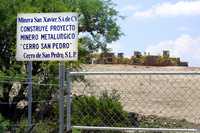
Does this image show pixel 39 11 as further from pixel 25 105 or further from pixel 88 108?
pixel 88 108

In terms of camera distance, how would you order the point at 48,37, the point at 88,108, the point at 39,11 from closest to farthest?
the point at 48,37 → the point at 88,108 → the point at 39,11

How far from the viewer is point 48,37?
375 inches

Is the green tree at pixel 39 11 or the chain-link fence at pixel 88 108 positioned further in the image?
the green tree at pixel 39 11

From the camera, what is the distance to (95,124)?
486 inches

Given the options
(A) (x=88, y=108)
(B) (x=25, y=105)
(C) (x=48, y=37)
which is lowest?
(B) (x=25, y=105)

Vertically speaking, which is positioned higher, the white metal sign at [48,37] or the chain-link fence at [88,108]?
the white metal sign at [48,37]

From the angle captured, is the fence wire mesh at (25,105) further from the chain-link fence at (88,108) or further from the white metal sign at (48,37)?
the white metal sign at (48,37)

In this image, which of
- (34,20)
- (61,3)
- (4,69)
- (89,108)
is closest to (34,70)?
(4,69)

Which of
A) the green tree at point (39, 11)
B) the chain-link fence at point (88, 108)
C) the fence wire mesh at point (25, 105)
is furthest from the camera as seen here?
the green tree at point (39, 11)

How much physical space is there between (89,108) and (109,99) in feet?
2.49

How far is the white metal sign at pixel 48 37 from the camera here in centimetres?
941

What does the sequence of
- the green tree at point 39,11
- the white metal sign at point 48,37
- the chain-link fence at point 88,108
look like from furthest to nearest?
the green tree at point 39,11 → the chain-link fence at point 88,108 → the white metal sign at point 48,37

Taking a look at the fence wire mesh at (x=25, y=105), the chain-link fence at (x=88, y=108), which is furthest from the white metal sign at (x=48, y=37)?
the fence wire mesh at (x=25, y=105)

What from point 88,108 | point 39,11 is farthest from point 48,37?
point 39,11
